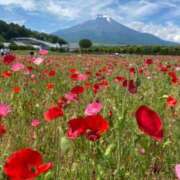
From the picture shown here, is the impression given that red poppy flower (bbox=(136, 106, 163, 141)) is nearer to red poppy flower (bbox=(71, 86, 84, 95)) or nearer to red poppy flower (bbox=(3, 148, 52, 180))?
red poppy flower (bbox=(3, 148, 52, 180))

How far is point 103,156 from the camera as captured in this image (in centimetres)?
212

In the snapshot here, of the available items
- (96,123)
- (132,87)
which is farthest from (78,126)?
(132,87)

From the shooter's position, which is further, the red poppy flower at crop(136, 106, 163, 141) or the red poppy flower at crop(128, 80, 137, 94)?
the red poppy flower at crop(128, 80, 137, 94)

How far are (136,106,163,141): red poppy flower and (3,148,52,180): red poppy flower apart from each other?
0.26 meters

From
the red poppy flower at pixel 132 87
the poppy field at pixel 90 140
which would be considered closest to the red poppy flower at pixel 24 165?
→ the poppy field at pixel 90 140

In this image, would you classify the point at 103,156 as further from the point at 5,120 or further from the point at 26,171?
the point at 5,120

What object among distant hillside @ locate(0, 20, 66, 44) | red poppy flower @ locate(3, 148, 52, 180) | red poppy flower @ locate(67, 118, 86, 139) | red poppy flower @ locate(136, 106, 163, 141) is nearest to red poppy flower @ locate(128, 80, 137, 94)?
red poppy flower @ locate(67, 118, 86, 139)

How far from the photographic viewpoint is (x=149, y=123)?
1325 millimetres

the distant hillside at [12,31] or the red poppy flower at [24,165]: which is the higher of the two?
the red poppy flower at [24,165]

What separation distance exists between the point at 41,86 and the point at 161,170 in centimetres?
356

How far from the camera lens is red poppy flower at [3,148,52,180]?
1.20 meters

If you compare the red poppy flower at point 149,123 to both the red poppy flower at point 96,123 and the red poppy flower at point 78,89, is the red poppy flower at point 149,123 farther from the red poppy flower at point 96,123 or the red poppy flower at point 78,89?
the red poppy flower at point 78,89

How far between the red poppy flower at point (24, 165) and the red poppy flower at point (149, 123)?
0.86ft

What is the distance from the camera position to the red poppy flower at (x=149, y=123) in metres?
1.30
